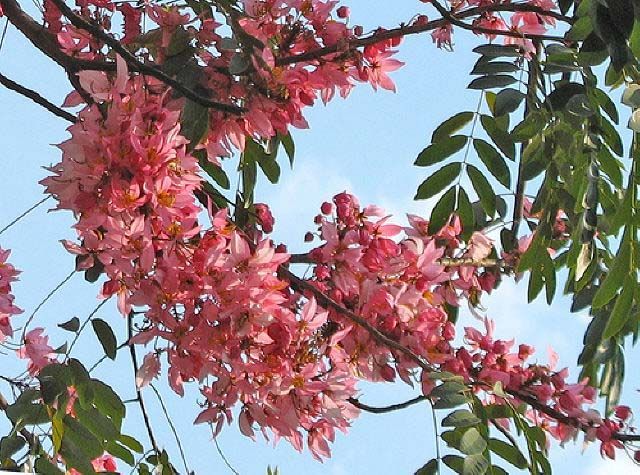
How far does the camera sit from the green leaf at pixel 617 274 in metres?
1.41

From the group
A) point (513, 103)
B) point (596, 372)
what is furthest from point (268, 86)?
point (596, 372)

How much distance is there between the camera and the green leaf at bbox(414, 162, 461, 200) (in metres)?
1.74

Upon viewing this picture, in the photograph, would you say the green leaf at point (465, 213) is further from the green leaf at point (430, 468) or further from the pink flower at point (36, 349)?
the pink flower at point (36, 349)

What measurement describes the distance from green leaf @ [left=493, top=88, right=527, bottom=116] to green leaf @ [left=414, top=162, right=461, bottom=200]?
18 centimetres

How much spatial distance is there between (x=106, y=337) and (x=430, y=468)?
0.49 metres

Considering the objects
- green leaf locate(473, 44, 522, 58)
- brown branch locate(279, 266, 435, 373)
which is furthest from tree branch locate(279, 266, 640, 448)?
green leaf locate(473, 44, 522, 58)

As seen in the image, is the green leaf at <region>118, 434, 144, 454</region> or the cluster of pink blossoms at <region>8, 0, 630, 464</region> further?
the green leaf at <region>118, 434, 144, 454</region>

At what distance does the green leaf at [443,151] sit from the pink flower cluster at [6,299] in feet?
2.12

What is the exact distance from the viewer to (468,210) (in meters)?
1.73

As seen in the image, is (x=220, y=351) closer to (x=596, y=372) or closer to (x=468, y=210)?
(x=468, y=210)

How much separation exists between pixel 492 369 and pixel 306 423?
264mm

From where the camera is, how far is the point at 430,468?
1.42 meters

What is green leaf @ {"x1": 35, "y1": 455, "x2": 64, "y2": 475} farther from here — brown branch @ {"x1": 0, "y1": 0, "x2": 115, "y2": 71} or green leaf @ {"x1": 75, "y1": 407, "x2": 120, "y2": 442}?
brown branch @ {"x1": 0, "y1": 0, "x2": 115, "y2": 71}

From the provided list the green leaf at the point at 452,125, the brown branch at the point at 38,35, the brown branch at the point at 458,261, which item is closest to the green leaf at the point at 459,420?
the brown branch at the point at 458,261
